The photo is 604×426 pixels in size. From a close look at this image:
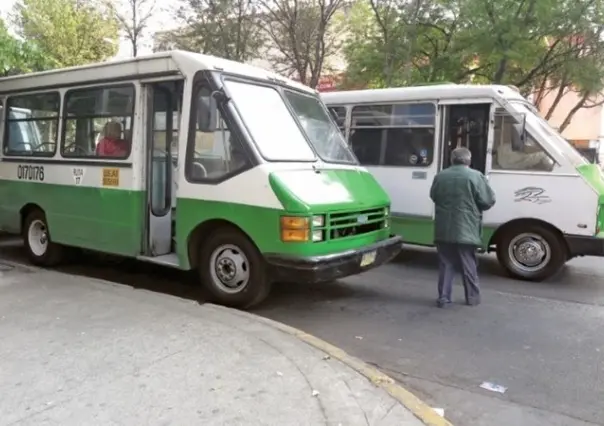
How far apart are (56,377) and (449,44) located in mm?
12805

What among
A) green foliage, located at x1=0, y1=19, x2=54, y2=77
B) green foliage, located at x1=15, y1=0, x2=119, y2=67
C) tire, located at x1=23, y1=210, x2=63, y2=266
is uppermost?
green foliage, located at x1=15, y1=0, x2=119, y2=67

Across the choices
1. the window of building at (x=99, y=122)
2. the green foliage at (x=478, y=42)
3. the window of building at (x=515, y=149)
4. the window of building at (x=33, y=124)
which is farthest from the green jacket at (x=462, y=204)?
the green foliage at (x=478, y=42)

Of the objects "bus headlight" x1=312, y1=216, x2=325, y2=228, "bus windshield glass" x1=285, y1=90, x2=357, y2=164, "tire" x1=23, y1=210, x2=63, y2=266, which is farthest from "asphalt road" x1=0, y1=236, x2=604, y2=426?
"bus windshield glass" x1=285, y1=90, x2=357, y2=164

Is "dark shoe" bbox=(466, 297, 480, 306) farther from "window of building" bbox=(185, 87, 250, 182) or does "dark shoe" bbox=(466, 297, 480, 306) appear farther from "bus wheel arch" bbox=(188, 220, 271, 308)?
"window of building" bbox=(185, 87, 250, 182)

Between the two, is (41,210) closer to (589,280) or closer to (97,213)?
(97,213)

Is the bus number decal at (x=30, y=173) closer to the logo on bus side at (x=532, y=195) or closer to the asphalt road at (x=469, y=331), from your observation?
the asphalt road at (x=469, y=331)

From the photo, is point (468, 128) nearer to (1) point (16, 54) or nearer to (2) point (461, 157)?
(2) point (461, 157)

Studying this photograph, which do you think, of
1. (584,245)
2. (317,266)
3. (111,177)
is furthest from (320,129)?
(584,245)

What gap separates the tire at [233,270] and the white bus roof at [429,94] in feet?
12.6

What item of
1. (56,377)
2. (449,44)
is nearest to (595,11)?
(449,44)

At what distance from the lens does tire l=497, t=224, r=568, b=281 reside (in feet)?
24.1

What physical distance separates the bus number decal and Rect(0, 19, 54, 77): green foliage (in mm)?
2828

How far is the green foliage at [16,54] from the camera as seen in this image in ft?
31.6

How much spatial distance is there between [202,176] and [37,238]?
334 centimetres
